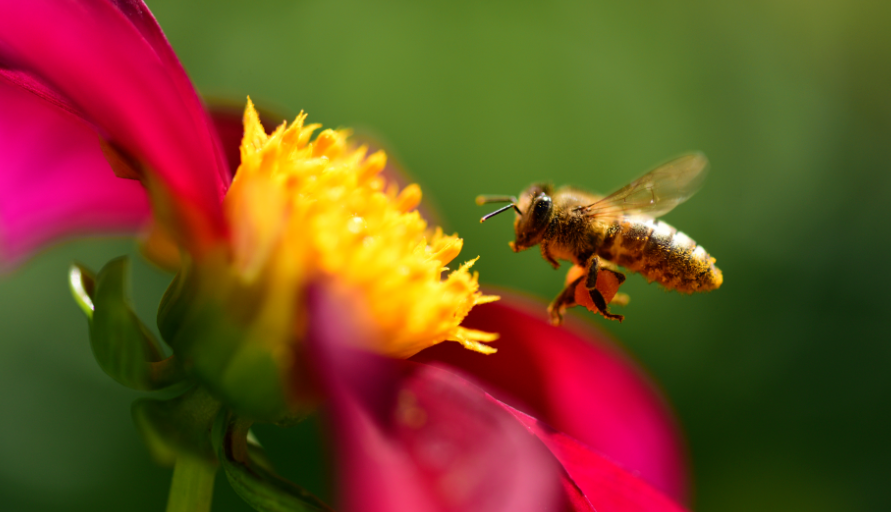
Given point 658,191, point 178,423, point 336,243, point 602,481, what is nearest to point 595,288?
point 658,191

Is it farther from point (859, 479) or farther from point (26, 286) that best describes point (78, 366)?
point (859, 479)

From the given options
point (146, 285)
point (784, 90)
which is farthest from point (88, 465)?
point (784, 90)

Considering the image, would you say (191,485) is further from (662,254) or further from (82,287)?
(662,254)

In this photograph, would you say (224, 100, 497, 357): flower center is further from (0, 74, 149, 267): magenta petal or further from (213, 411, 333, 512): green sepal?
(0, 74, 149, 267): magenta petal

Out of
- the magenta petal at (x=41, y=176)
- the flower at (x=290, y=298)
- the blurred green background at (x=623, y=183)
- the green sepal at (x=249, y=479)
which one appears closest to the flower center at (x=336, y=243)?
the flower at (x=290, y=298)

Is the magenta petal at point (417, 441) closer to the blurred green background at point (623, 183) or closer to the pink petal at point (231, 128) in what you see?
the pink petal at point (231, 128)

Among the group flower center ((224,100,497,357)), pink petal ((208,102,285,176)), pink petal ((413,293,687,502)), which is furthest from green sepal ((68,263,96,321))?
pink petal ((413,293,687,502))
